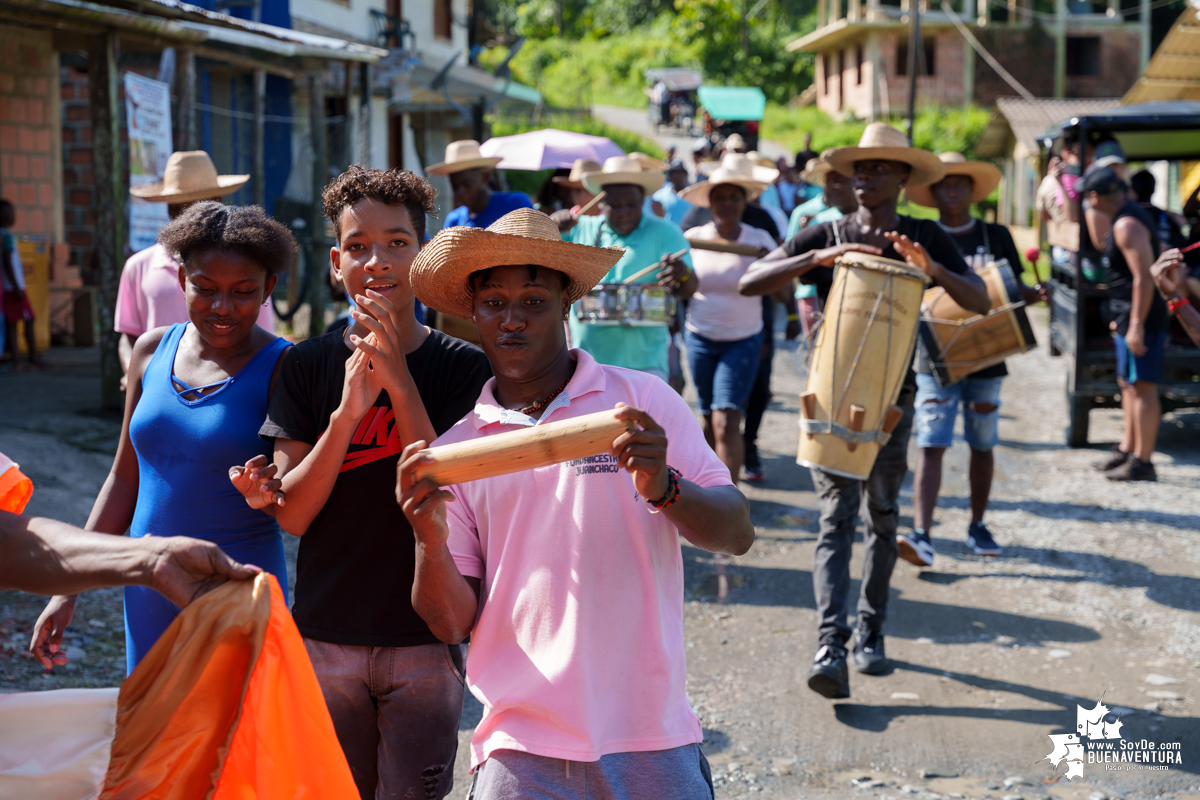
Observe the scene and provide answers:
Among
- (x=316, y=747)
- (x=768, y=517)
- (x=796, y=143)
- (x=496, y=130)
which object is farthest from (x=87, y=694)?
(x=796, y=143)

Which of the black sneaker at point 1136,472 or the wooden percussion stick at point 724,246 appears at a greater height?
the wooden percussion stick at point 724,246

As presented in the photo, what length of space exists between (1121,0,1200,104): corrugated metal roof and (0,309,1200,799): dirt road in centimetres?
1075

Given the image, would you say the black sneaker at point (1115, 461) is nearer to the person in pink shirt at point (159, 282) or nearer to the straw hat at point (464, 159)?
the straw hat at point (464, 159)

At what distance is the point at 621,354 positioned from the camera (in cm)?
622

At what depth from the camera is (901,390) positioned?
4.96 m

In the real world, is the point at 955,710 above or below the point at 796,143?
below

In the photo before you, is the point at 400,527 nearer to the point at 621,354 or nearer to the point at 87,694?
the point at 87,694

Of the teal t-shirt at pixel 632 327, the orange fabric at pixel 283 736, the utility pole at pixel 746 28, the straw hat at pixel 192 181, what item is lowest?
the orange fabric at pixel 283 736

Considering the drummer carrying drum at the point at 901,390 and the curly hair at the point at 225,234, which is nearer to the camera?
the curly hair at the point at 225,234

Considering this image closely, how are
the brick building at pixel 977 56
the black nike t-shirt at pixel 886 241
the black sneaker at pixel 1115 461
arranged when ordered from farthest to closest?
the brick building at pixel 977 56 < the black sneaker at pixel 1115 461 < the black nike t-shirt at pixel 886 241

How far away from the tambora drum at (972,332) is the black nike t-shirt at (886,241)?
54.6 inches

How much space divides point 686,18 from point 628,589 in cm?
5046

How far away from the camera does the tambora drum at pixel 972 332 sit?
6383 millimetres

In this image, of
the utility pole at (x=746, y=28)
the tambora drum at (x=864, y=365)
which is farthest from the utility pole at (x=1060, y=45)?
the tambora drum at (x=864, y=365)
